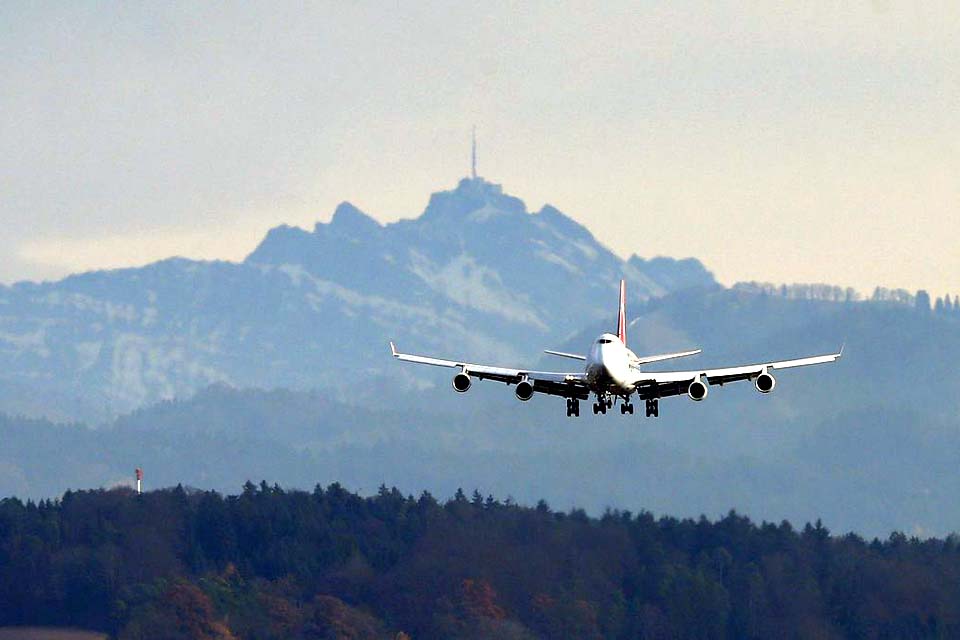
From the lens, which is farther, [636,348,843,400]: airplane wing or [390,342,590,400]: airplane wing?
[636,348,843,400]: airplane wing

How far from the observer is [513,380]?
114 m

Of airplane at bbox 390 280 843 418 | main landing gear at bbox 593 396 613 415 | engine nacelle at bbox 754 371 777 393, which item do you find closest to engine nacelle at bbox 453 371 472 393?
airplane at bbox 390 280 843 418

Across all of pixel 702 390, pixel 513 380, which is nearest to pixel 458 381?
pixel 513 380

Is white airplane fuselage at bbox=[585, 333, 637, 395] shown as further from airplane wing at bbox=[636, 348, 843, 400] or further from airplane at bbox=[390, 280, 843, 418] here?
airplane wing at bbox=[636, 348, 843, 400]

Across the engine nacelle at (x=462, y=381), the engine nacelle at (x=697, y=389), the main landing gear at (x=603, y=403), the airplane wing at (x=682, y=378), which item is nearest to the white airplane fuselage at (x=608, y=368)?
the main landing gear at (x=603, y=403)

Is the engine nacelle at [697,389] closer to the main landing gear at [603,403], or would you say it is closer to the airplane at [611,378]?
the airplane at [611,378]

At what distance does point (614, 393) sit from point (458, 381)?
28.1ft

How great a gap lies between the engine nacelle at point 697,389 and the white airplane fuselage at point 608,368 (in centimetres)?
325

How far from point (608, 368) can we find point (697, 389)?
6176mm

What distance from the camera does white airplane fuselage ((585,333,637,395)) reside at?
107312 mm

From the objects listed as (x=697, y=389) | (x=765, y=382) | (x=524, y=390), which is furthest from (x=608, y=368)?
(x=765, y=382)

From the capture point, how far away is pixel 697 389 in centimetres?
11069

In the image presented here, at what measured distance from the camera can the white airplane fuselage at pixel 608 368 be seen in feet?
352

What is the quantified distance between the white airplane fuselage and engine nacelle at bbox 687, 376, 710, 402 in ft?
10.7
